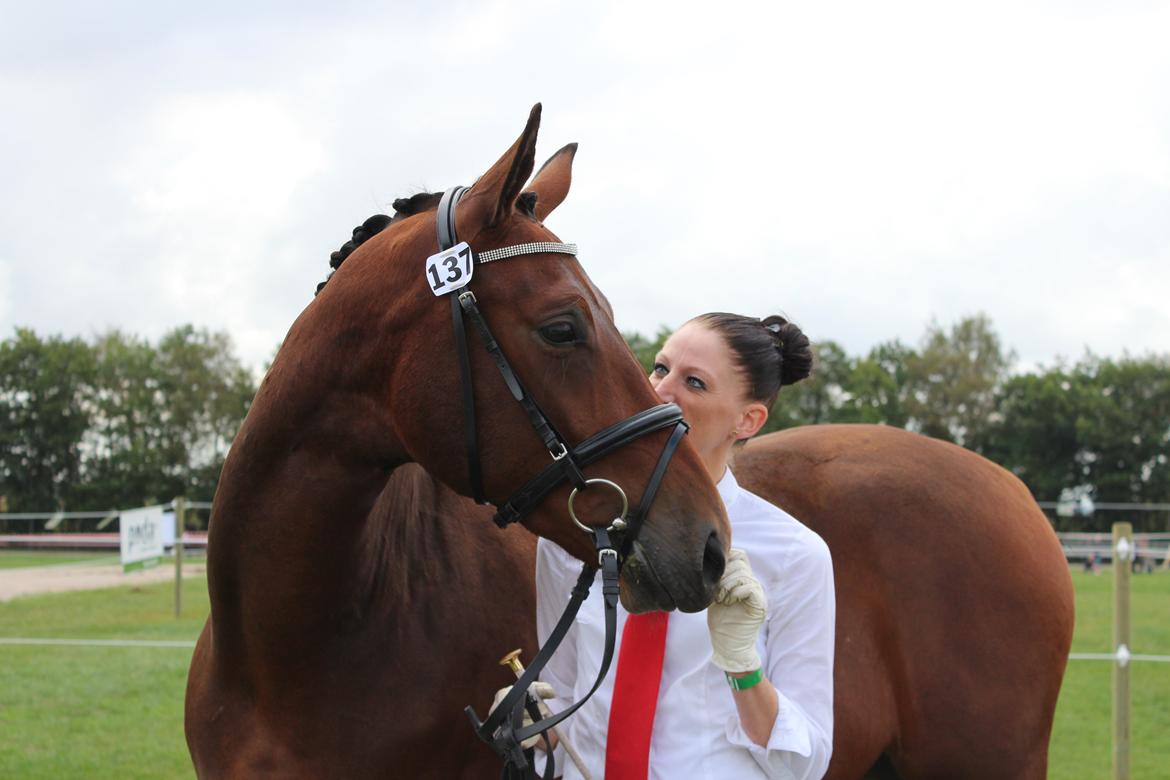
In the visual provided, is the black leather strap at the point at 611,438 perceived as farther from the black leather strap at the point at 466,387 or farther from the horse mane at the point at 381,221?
the horse mane at the point at 381,221

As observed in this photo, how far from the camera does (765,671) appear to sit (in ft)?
6.95

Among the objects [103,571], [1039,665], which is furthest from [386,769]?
[103,571]

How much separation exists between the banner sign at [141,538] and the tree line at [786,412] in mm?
37070

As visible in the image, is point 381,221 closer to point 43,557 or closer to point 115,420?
point 43,557

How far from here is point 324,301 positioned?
2320mm

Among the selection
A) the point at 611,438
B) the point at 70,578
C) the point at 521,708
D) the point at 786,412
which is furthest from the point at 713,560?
the point at 786,412

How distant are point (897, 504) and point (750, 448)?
561mm

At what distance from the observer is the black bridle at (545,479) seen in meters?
1.92

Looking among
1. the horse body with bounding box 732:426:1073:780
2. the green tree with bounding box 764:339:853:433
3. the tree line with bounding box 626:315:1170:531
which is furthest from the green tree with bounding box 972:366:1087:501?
the horse body with bounding box 732:426:1073:780

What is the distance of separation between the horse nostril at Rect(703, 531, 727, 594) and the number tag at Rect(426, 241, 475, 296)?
28.3 inches

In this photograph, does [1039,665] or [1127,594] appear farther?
[1127,594]

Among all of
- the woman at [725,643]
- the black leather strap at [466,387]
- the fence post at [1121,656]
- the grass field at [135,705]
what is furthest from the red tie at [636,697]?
the grass field at [135,705]

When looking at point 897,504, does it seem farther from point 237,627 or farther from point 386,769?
point 237,627

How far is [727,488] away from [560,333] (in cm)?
61
